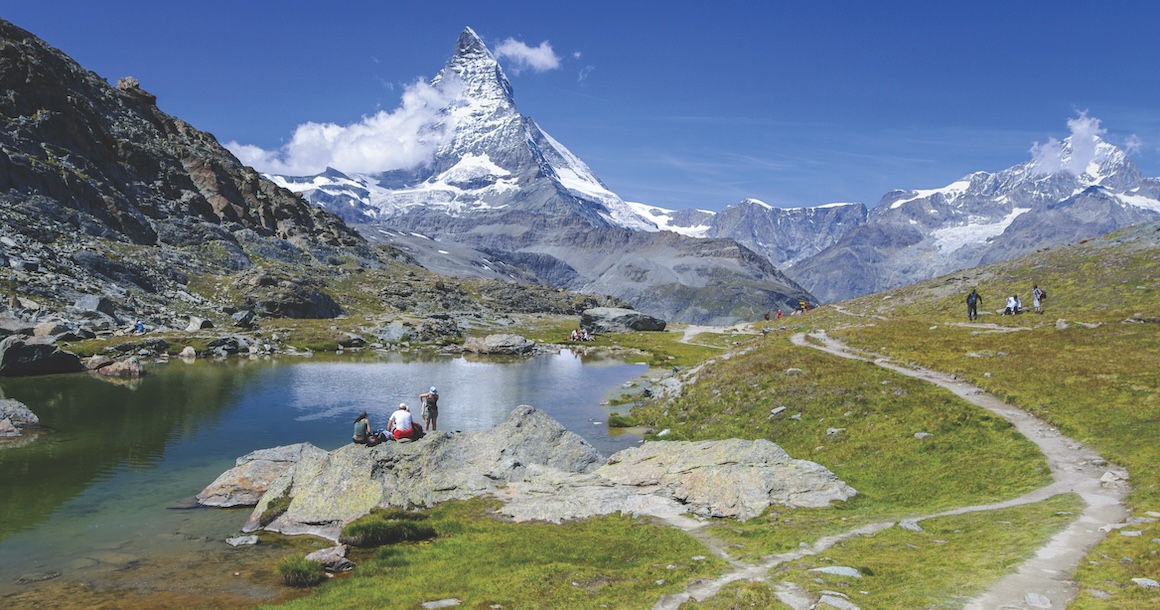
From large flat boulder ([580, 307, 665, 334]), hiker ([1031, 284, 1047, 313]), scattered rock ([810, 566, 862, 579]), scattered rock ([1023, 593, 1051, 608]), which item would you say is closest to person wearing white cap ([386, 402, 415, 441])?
scattered rock ([810, 566, 862, 579])

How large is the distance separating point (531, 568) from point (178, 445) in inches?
1414

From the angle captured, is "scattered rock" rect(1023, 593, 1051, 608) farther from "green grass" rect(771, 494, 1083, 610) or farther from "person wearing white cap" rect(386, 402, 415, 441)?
"person wearing white cap" rect(386, 402, 415, 441)

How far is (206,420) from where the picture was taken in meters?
55.2

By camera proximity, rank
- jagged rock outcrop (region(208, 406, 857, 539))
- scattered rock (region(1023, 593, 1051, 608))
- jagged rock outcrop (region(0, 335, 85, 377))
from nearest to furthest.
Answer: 1. scattered rock (region(1023, 593, 1051, 608))
2. jagged rock outcrop (region(208, 406, 857, 539))
3. jagged rock outcrop (region(0, 335, 85, 377))

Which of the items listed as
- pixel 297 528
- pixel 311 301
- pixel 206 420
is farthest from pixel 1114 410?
pixel 311 301

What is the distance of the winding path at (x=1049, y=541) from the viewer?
1647cm

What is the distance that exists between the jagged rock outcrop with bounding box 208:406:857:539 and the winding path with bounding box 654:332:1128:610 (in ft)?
16.1

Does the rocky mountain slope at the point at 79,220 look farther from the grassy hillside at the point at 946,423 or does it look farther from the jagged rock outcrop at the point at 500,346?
the grassy hillside at the point at 946,423

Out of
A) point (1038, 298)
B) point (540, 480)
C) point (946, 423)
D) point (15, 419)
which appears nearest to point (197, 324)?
point (15, 419)

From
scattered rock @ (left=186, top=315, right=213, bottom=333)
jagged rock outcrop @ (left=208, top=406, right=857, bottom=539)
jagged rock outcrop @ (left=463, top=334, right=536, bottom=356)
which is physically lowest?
jagged rock outcrop @ (left=208, top=406, right=857, bottom=539)

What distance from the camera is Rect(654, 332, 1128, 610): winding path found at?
16469 millimetres

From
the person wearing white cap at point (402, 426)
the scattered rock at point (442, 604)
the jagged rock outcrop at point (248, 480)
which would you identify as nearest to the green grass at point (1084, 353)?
the scattered rock at point (442, 604)

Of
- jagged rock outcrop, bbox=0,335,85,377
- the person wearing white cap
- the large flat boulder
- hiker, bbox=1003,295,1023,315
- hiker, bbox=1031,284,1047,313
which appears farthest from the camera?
the large flat boulder

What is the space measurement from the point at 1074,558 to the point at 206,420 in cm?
5817
